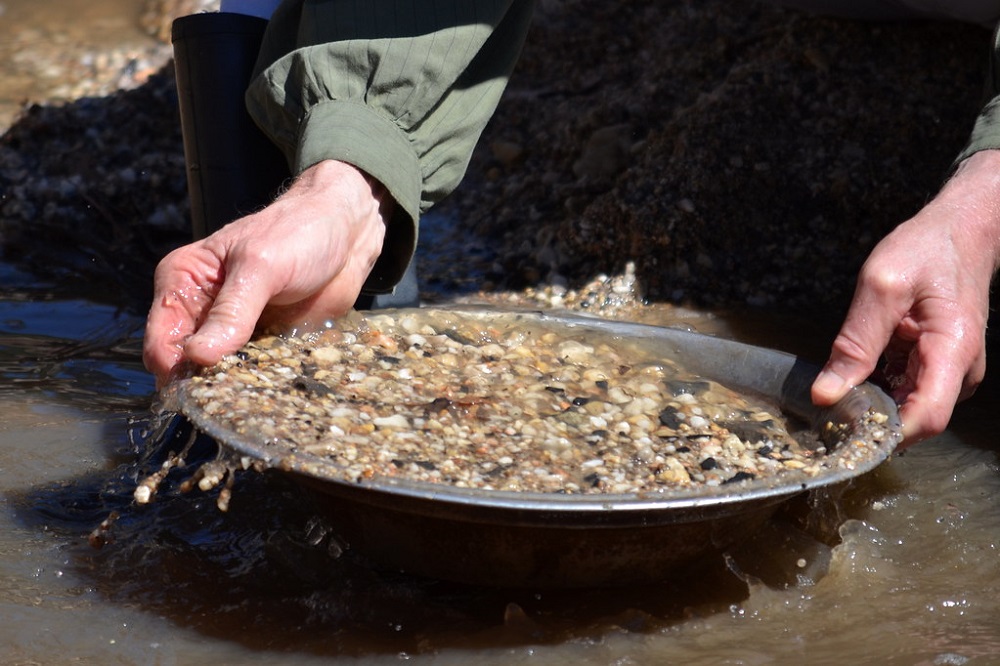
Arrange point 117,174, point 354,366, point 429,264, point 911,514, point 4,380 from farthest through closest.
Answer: point 117,174 < point 429,264 < point 4,380 < point 911,514 < point 354,366

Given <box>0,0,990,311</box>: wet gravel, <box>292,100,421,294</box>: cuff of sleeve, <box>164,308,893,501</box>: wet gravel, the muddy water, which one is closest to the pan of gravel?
<box>164,308,893,501</box>: wet gravel

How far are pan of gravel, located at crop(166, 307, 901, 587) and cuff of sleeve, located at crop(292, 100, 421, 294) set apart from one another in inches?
6.2

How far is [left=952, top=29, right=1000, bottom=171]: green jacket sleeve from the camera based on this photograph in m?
2.05

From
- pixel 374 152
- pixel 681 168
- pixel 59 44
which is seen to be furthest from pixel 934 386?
pixel 59 44

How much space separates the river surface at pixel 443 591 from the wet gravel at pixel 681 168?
3.03 ft

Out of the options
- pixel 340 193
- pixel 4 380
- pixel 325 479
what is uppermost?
pixel 340 193

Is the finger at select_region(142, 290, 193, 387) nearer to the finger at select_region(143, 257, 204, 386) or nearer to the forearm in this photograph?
the finger at select_region(143, 257, 204, 386)

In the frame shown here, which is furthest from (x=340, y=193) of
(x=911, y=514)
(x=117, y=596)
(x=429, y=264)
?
(x=429, y=264)

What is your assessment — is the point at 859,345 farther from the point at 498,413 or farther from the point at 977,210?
the point at 498,413

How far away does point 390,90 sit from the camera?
209 centimetres

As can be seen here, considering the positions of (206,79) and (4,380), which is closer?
(206,79)

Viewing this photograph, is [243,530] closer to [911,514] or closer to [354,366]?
[354,366]

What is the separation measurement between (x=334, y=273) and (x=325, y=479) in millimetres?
577

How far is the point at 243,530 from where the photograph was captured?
6.66 ft
